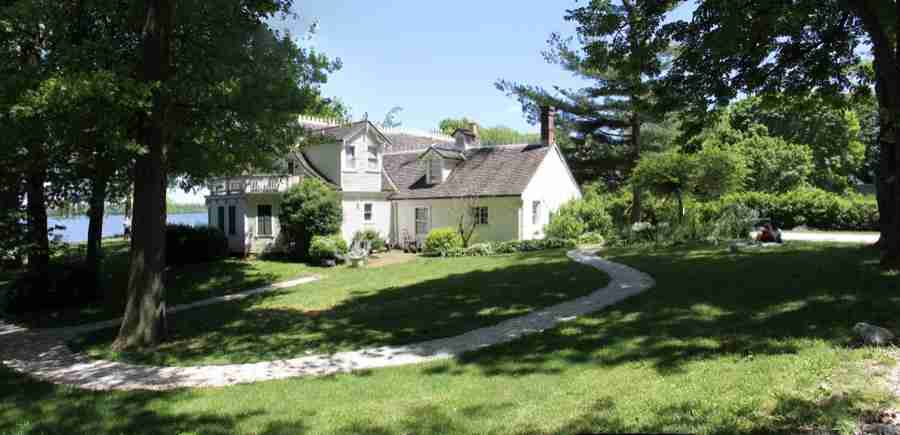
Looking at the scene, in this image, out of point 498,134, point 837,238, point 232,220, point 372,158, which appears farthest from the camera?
point 498,134

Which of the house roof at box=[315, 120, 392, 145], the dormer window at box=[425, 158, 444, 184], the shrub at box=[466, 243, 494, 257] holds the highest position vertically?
the house roof at box=[315, 120, 392, 145]

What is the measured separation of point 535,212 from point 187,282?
16436 mm

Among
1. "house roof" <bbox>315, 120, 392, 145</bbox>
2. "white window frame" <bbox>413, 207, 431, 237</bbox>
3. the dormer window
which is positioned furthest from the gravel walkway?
"house roof" <bbox>315, 120, 392, 145</bbox>

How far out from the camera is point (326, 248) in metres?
23.8

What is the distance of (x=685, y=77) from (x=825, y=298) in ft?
18.6

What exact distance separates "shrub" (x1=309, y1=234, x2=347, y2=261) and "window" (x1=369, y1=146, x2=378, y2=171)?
591cm

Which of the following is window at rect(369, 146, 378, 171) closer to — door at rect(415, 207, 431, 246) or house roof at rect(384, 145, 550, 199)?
house roof at rect(384, 145, 550, 199)

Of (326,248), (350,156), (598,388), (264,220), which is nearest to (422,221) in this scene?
(350,156)

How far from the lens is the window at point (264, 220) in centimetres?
2691

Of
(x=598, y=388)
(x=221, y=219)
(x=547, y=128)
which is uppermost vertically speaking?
(x=547, y=128)

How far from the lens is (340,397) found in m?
6.82

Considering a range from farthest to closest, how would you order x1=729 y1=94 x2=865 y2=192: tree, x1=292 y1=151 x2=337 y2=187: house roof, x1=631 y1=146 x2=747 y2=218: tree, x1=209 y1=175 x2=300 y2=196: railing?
1. x1=729 y1=94 x2=865 y2=192: tree
2. x1=292 y1=151 x2=337 y2=187: house roof
3. x1=209 y1=175 x2=300 y2=196: railing
4. x1=631 y1=146 x2=747 y2=218: tree

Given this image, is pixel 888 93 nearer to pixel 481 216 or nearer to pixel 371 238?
pixel 481 216

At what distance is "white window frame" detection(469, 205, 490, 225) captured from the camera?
94.6ft
